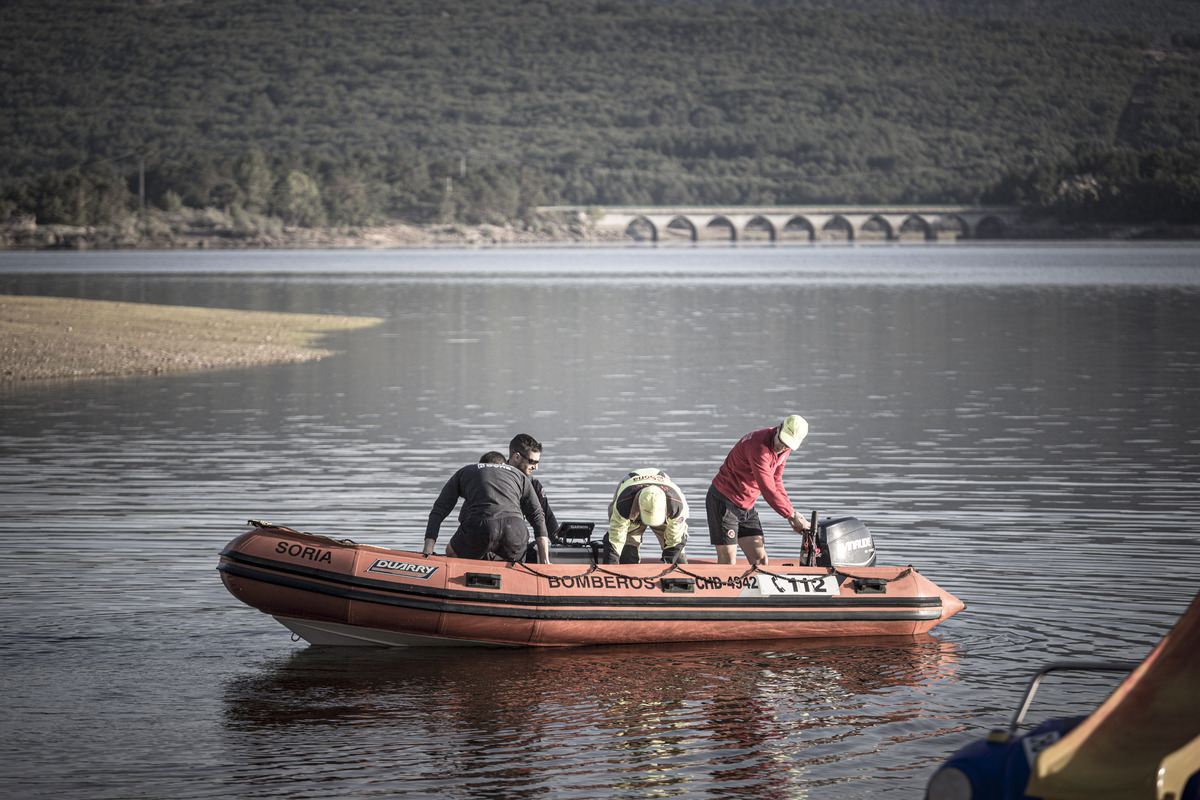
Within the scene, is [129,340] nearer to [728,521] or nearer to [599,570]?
[728,521]

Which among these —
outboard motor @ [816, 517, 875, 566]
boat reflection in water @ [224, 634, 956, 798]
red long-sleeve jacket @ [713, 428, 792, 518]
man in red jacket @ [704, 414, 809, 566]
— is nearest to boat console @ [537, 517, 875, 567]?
outboard motor @ [816, 517, 875, 566]

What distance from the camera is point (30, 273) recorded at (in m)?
94.9

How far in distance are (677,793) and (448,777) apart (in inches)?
52.9

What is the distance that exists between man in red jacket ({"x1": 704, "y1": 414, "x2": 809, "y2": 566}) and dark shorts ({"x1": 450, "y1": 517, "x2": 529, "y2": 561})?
5.43ft

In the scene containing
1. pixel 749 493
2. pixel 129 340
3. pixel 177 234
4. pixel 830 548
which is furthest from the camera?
pixel 177 234

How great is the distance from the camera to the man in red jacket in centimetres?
1205

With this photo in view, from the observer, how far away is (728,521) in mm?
12344

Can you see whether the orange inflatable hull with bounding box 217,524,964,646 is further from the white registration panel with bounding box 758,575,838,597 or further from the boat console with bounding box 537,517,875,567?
the boat console with bounding box 537,517,875,567

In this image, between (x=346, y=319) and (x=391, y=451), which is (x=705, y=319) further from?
(x=391, y=451)

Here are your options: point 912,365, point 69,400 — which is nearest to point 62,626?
point 69,400

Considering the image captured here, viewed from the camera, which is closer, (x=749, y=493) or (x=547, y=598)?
(x=547, y=598)

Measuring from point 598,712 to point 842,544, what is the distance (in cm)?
312

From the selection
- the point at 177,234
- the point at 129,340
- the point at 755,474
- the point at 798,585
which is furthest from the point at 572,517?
the point at 177,234

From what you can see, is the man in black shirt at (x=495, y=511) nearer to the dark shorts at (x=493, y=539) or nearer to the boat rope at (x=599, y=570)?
the dark shorts at (x=493, y=539)
